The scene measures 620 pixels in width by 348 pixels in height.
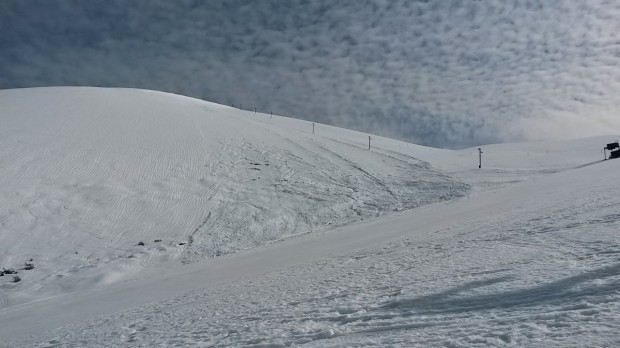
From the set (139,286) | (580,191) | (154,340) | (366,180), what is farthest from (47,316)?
(366,180)

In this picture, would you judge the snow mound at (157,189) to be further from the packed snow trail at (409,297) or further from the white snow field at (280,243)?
the packed snow trail at (409,297)

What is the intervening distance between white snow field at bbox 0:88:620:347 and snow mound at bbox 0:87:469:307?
0.11 m

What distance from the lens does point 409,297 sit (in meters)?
5.54

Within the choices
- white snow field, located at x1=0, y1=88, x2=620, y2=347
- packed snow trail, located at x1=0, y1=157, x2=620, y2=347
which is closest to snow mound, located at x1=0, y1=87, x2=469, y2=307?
white snow field, located at x1=0, y1=88, x2=620, y2=347

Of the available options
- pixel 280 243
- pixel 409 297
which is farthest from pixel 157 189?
pixel 409 297

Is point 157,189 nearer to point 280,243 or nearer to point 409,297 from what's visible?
point 280,243

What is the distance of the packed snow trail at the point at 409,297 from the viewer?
4145 mm

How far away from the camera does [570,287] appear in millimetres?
4613

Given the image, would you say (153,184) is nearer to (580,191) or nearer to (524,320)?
(580,191)

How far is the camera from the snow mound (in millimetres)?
16828

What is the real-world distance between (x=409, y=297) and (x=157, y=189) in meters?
20.0

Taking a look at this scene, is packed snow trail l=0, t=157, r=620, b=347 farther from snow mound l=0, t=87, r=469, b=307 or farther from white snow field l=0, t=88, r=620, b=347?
snow mound l=0, t=87, r=469, b=307

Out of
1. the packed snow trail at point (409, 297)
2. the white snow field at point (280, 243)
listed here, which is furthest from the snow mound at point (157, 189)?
the packed snow trail at point (409, 297)

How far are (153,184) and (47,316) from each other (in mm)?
14941
